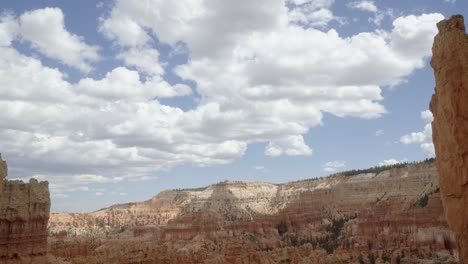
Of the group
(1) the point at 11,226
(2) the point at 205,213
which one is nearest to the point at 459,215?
(1) the point at 11,226

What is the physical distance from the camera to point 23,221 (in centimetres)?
2538

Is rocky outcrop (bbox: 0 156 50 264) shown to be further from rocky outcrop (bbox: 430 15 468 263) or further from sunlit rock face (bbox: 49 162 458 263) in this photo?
rocky outcrop (bbox: 430 15 468 263)

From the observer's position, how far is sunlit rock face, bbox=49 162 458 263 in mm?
49438

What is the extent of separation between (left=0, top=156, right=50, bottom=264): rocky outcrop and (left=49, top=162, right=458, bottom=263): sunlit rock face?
42.3ft

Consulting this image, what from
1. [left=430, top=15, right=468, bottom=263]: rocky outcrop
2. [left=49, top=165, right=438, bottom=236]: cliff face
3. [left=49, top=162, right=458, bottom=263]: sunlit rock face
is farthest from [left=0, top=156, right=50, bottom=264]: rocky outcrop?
[left=49, top=165, right=438, bottom=236]: cliff face

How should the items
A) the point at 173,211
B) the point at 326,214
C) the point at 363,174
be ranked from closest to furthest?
the point at 326,214
the point at 363,174
the point at 173,211

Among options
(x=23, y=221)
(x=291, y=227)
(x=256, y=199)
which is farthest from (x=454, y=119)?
(x=256, y=199)

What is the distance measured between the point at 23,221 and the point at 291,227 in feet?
268

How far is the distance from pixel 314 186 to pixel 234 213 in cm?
2411

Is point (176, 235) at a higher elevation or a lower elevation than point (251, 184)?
lower

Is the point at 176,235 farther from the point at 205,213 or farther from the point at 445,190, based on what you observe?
the point at 445,190

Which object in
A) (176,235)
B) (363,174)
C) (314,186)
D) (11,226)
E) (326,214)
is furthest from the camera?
(314,186)

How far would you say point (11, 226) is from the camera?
24922 millimetres

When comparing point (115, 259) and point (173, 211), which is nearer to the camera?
point (115, 259)
